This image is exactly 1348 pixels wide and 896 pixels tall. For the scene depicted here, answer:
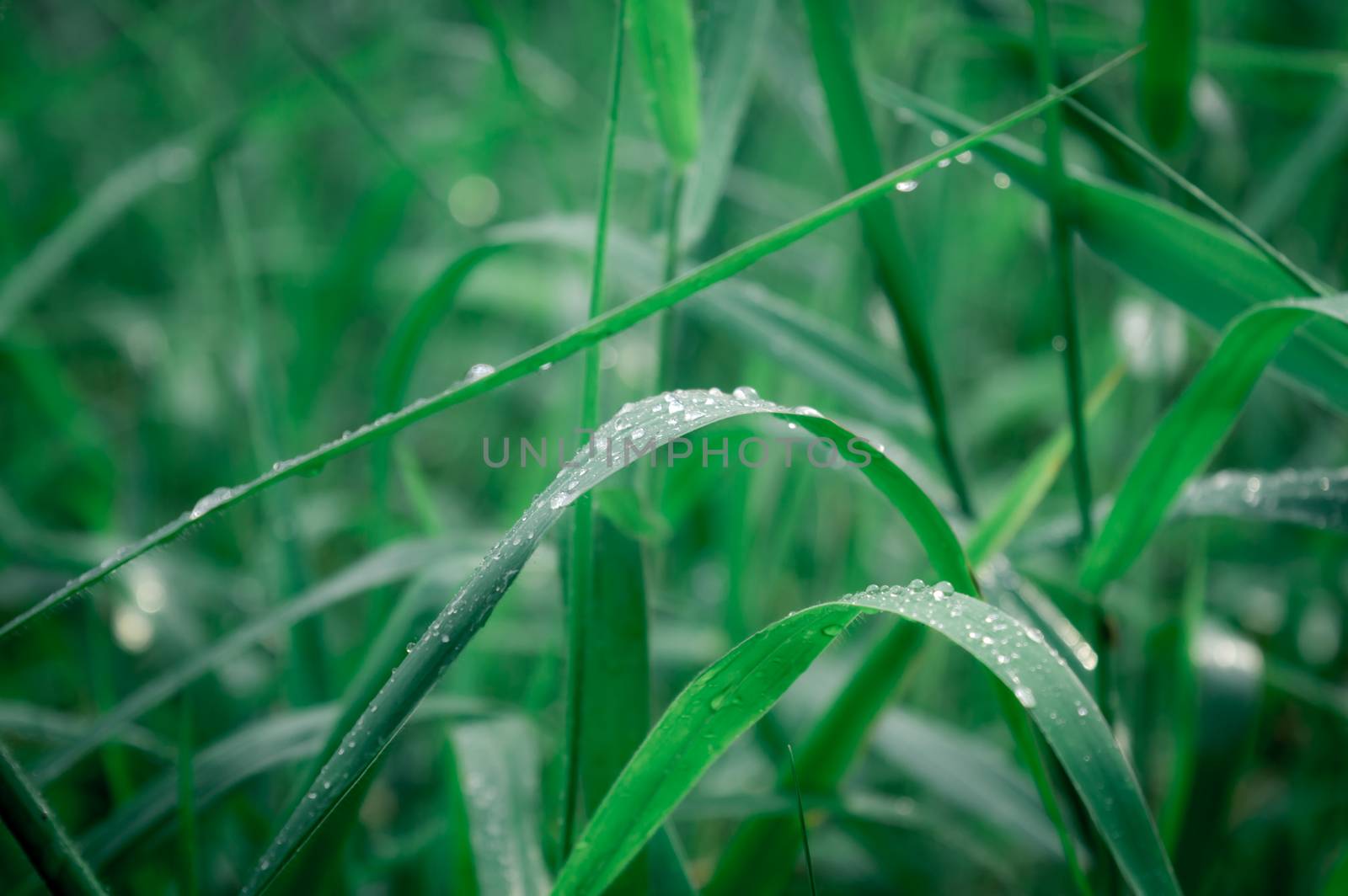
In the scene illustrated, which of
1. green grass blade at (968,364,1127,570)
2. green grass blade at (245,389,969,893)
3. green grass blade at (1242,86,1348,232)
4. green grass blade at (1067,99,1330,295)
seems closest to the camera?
green grass blade at (245,389,969,893)

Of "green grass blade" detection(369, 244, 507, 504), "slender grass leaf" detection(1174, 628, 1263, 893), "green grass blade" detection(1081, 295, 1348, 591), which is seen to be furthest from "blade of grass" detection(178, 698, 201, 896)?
"slender grass leaf" detection(1174, 628, 1263, 893)

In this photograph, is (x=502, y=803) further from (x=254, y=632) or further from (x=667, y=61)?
(x=667, y=61)

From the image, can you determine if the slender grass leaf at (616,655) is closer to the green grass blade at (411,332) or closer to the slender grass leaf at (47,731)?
the green grass blade at (411,332)

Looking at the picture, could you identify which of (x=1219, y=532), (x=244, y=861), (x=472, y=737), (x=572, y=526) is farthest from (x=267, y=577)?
(x=1219, y=532)

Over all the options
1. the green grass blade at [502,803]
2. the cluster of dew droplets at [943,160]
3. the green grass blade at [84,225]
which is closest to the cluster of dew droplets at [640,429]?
the cluster of dew droplets at [943,160]

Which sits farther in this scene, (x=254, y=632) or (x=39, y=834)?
(x=254, y=632)

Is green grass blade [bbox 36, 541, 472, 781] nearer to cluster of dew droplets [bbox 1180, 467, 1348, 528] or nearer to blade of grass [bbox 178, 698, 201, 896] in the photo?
blade of grass [bbox 178, 698, 201, 896]

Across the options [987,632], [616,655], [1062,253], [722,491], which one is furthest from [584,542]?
[722,491]

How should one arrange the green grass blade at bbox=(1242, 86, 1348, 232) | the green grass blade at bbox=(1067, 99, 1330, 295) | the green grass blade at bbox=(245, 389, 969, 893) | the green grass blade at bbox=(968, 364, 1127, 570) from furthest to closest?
the green grass blade at bbox=(1242, 86, 1348, 232), the green grass blade at bbox=(968, 364, 1127, 570), the green grass blade at bbox=(1067, 99, 1330, 295), the green grass blade at bbox=(245, 389, 969, 893)
